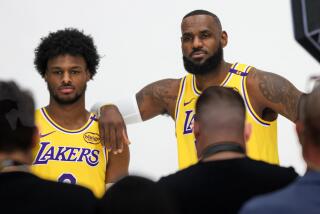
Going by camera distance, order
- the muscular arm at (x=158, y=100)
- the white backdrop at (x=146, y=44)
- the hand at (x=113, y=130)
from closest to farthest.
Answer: the hand at (x=113, y=130), the muscular arm at (x=158, y=100), the white backdrop at (x=146, y=44)

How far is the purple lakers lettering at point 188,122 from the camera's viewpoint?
3022 millimetres

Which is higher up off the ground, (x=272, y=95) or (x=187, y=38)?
(x=187, y=38)

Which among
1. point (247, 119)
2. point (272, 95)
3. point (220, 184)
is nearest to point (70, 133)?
point (247, 119)

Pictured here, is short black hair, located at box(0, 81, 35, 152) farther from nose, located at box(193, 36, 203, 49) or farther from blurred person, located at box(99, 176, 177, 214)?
nose, located at box(193, 36, 203, 49)

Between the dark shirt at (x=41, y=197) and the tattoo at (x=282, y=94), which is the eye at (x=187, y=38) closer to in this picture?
the tattoo at (x=282, y=94)

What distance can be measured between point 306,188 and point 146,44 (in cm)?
315

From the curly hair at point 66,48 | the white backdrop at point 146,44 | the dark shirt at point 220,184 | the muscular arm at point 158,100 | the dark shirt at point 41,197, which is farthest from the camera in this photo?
the white backdrop at point 146,44

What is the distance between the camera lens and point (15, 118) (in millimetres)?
1527

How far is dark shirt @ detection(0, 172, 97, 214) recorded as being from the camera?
1.41 meters

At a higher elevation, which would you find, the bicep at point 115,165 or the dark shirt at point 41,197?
the dark shirt at point 41,197

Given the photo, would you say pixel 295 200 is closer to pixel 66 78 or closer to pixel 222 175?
pixel 222 175

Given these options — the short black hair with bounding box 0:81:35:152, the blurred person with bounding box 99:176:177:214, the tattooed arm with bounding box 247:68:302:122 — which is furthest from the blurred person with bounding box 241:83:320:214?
the tattooed arm with bounding box 247:68:302:122

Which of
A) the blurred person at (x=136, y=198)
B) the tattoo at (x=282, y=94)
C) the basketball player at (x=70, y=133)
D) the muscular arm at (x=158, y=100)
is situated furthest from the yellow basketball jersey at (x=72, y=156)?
the blurred person at (x=136, y=198)

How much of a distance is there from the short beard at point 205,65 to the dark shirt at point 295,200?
174 cm
